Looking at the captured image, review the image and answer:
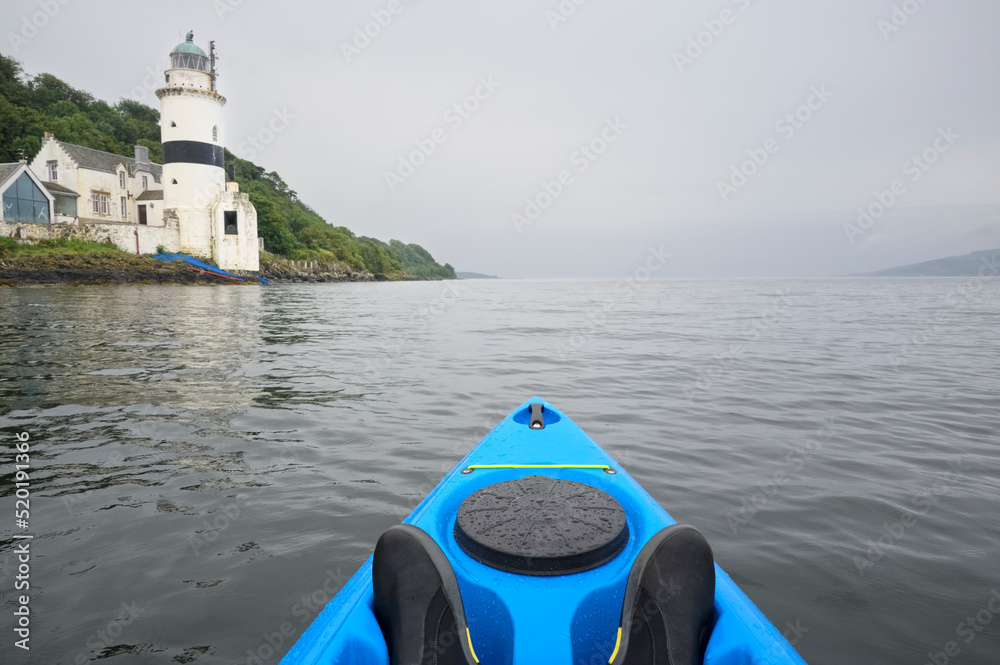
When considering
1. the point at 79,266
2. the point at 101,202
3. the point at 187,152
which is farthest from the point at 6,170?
the point at 187,152

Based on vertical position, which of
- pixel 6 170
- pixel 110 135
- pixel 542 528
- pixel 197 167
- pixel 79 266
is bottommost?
pixel 542 528

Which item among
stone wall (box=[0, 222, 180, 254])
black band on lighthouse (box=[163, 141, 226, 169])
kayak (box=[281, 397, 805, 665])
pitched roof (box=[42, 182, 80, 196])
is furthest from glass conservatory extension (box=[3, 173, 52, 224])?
kayak (box=[281, 397, 805, 665])

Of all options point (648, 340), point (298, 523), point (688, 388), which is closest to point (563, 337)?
point (648, 340)

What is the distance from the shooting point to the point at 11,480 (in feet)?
16.2

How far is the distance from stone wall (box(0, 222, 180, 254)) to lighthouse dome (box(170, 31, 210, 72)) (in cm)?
1282

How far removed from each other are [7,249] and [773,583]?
44852 mm

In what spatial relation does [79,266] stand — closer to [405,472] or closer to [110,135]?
[110,135]

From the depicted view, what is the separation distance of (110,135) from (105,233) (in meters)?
29.1

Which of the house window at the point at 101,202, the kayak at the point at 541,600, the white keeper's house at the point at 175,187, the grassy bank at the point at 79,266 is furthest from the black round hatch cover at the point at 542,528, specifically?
the house window at the point at 101,202

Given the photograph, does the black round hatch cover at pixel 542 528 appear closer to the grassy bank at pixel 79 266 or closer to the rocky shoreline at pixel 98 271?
the rocky shoreline at pixel 98 271

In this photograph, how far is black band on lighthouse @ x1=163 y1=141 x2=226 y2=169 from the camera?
42.8m

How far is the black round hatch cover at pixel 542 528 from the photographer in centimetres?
277

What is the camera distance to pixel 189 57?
4300cm

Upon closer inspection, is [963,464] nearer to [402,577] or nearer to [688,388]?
[688,388]
